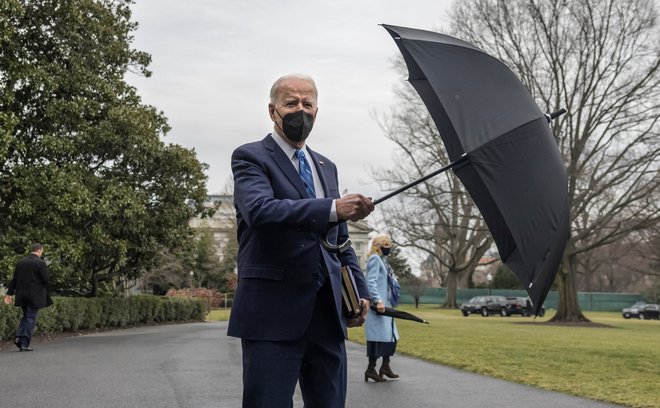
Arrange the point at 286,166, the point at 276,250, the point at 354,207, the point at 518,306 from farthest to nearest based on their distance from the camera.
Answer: the point at 518,306 < the point at 286,166 < the point at 276,250 < the point at 354,207

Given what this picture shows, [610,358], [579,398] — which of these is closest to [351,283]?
[579,398]

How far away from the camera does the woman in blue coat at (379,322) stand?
371 inches

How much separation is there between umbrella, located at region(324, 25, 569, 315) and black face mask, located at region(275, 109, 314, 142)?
667 mm

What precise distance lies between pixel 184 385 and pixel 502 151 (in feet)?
19.7

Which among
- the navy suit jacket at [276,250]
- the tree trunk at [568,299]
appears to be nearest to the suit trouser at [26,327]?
the navy suit jacket at [276,250]

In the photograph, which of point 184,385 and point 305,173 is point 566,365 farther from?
point 305,173

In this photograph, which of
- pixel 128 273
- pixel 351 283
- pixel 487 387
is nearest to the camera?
pixel 351 283

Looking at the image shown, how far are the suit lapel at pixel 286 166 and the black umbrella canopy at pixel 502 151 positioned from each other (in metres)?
0.80

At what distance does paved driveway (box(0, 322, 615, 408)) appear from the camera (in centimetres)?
748

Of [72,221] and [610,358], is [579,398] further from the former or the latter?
[72,221]

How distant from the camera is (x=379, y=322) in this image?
955 centimetres

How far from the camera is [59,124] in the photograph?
67.8 feet

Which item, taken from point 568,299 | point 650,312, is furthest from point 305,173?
point 650,312

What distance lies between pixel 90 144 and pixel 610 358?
14.6 m
